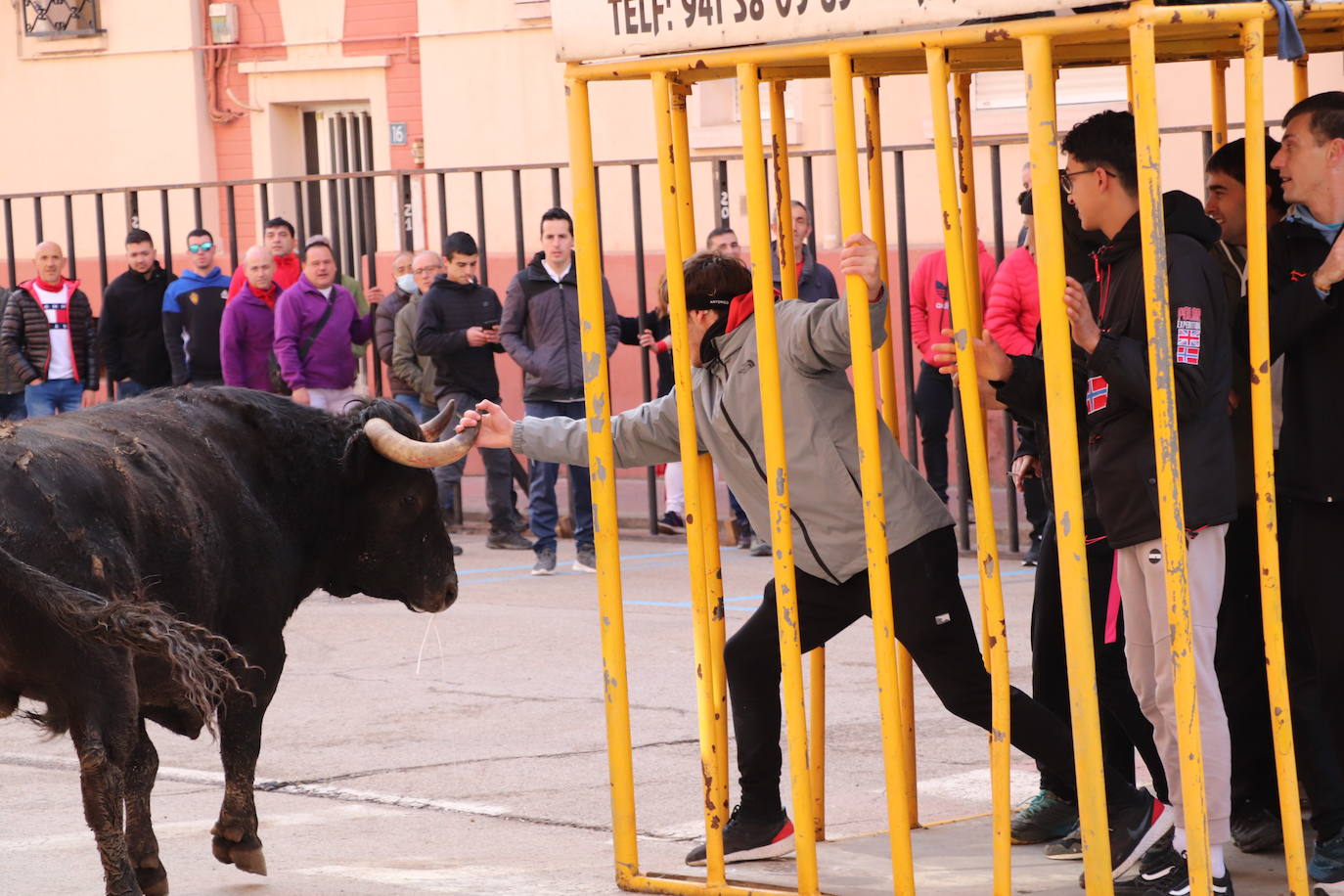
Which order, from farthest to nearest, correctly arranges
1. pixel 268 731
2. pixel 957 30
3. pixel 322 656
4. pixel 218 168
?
Answer: pixel 218 168 → pixel 322 656 → pixel 268 731 → pixel 957 30

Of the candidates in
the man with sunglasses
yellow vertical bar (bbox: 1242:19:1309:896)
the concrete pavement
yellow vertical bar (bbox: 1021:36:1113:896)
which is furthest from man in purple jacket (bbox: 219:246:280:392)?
yellow vertical bar (bbox: 1242:19:1309:896)

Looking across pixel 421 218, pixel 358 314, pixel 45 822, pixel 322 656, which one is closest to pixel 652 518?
pixel 358 314

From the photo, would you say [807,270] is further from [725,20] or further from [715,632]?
[725,20]

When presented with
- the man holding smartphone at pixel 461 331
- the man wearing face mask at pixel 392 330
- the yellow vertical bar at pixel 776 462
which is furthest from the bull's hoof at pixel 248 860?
the man wearing face mask at pixel 392 330

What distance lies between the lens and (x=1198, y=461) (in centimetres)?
469

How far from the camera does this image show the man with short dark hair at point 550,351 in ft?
39.8

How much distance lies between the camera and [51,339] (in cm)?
1471

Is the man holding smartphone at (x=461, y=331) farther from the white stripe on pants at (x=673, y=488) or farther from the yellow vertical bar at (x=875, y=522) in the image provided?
the yellow vertical bar at (x=875, y=522)

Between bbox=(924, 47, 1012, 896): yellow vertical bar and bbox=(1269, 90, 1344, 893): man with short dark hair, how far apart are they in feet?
2.45

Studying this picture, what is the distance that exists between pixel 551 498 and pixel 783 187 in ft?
22.8

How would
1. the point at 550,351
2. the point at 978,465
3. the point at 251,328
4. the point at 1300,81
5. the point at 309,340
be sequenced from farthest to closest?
the point at 251,328 < the point at 309,340 < the point at 550,351 < the point at 1300,81 < the point at 978,465

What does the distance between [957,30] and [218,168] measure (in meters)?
17.4

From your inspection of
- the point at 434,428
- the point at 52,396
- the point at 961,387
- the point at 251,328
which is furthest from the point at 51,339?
the point at 961,387

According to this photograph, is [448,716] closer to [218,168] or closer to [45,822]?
[45,822]
